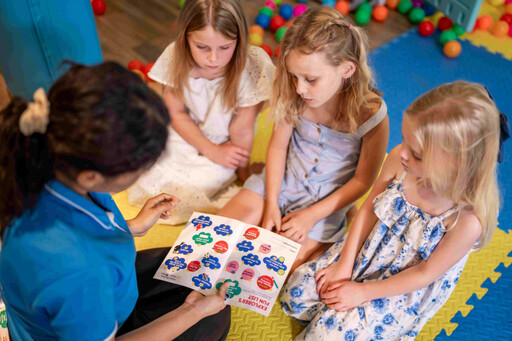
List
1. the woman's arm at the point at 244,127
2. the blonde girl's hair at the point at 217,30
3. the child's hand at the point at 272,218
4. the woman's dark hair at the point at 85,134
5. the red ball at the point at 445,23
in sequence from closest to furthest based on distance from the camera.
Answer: the woman's dark hair at the point at 85,134 → the blonde girl's hair at the point at 217,30 → the child's hand at the point at 272,218 → the woman's arm at the point at 244,127 → the red ball at the point at 445,23

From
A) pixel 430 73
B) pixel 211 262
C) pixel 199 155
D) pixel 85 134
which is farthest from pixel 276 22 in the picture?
pixel 85 134

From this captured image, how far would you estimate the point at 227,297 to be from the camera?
108 centimetres

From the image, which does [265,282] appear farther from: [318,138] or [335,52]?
[335,52]

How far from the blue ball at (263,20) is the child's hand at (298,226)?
1.27m

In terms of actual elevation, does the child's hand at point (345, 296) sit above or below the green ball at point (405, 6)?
below

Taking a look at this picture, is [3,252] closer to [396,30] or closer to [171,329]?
[171,329]

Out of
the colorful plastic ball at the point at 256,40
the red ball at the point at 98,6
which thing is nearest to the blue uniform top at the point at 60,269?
the colorful plastic ball at the point at 256,40

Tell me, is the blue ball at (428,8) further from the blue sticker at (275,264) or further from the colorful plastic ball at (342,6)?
the blue sticker at (275,264)

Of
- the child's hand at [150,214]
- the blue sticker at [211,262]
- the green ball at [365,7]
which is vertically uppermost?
the child's hand at [150,214]

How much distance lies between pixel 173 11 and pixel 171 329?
1.91 meters

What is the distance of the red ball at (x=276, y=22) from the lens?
7.25ft

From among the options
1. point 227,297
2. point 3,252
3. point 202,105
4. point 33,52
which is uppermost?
point 3,252

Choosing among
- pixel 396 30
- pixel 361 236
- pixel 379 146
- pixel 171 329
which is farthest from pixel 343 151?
pixel 396 30

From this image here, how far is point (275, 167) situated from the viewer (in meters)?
1.36
